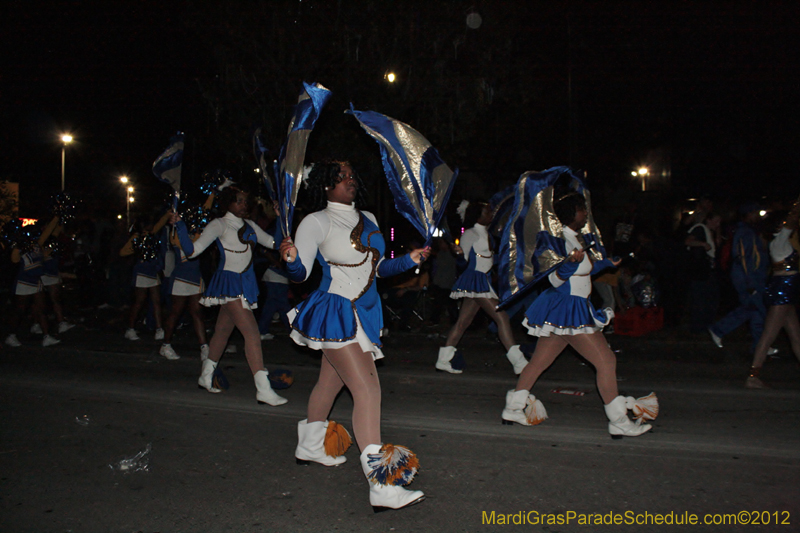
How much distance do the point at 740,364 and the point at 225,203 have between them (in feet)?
20.9

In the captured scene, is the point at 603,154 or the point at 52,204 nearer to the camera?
the point at 52,204

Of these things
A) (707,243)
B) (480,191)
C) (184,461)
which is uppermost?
(480,191)

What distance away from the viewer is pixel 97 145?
112 ft

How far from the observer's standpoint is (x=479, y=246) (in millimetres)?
7008

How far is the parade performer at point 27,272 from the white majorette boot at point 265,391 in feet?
15.6

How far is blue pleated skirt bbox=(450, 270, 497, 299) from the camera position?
22.2 ft

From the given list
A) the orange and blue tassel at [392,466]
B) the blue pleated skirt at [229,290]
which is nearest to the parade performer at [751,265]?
the orange and blue tassel at [392,466]

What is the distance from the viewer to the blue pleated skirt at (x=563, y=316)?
15.4ft

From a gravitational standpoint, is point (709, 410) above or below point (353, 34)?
below

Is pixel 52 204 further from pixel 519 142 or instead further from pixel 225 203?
pixel 519 142

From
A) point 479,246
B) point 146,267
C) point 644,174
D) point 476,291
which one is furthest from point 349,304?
point 644,174

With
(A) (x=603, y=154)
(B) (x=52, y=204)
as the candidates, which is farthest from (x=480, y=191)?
(B) (x=52, y=204)

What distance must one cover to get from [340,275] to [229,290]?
2.20 meters

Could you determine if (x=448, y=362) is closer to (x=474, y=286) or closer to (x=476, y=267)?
(x=474, y=286)
